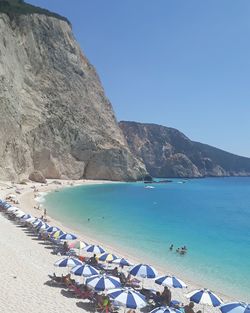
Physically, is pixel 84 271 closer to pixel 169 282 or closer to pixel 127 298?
pixel 127 298

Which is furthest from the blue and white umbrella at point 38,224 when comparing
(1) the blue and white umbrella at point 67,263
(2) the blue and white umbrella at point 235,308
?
(2) the blue and white umbrella at point 235,308

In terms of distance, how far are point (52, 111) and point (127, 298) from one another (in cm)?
8682

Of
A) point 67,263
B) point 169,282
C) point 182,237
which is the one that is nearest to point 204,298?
point 169,282

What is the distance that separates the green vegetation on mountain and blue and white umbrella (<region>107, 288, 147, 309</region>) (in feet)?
301

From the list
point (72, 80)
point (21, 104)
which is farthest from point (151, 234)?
point (72, 80)

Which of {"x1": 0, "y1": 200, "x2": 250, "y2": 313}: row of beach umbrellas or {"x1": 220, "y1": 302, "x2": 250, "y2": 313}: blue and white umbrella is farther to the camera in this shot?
{"x1": 0, "y1": 200, "x2": 250, "y2": 313}: row of beach umbrellas

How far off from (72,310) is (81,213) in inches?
1207

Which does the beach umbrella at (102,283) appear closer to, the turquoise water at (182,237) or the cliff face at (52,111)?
the turquoise water at (182,237)

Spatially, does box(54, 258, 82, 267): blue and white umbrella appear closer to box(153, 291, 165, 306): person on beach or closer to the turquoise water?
box(153, 291, 165, 306): person on beach

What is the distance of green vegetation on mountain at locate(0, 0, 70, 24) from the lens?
93750 mm

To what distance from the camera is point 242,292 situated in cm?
1900

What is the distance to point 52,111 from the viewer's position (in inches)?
3797

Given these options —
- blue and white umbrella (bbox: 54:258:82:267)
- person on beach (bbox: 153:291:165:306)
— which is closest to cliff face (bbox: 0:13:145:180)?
blue and white umbrella (bbox: 54:258:82:267)

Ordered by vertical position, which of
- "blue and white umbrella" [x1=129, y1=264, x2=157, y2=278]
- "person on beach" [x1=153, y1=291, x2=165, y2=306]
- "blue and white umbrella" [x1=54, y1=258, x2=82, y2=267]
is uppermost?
"blue and white umbrella" [x1=129, y1=264, x2=157, y2=278]
